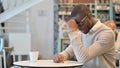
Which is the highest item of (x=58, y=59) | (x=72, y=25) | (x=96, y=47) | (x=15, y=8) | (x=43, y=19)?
(x=15, y=8)

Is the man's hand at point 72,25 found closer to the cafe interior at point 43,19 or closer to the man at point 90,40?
the man at point 90,40

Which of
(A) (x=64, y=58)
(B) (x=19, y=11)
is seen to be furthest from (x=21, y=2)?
(A) (x=64, y=58)

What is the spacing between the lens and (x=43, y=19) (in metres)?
6.71

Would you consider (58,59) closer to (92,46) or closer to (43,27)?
(92,46)

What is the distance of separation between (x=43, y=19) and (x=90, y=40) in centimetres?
457

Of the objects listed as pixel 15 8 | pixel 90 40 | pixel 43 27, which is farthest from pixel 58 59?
pixel 43 27

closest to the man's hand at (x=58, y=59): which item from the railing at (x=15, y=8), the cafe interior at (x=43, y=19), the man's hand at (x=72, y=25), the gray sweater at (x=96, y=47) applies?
the gray sweater at (x=96, y=47)

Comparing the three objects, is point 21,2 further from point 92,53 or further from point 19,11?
point 92,53

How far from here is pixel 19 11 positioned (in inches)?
242

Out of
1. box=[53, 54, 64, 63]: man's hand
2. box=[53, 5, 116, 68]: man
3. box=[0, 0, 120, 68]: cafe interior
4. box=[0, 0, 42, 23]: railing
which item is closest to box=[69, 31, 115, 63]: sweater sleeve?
box=[53, 5, 116, 68]: man

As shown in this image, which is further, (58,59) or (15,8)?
(15,8)

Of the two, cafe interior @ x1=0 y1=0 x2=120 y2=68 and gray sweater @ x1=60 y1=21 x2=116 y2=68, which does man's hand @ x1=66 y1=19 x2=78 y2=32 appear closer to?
gray sweater @ x1=60 y1=21 x2=116 y2=68

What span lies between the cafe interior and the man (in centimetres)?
387

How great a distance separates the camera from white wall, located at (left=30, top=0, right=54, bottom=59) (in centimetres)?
670
